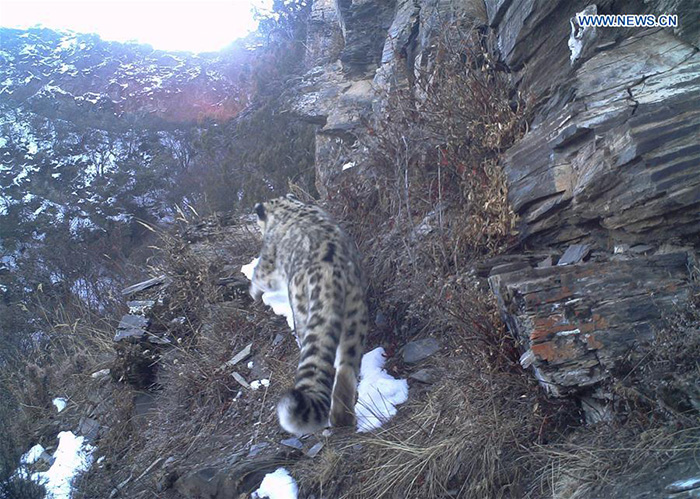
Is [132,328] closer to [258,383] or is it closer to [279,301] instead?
[279,301]

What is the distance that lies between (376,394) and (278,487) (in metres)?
1.17

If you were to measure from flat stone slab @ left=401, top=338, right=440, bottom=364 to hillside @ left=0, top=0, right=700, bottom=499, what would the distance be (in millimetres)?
23

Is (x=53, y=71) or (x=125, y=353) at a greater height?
(x=53, y=71)

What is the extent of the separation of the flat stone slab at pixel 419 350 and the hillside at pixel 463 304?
23mm

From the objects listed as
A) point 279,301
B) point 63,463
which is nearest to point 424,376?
point 279,301

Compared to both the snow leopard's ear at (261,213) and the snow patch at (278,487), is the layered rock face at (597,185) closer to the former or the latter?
the snow patch at (278,487)

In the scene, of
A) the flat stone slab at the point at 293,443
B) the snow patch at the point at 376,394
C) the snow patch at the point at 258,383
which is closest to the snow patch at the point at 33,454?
the snow patch at the point at 258,383

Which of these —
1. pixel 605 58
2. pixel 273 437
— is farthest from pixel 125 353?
pixel 605 58

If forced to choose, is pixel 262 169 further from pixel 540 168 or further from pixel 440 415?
pixel 440 415

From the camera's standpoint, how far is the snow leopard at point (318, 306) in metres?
4.38

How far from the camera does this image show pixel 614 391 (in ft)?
11.7

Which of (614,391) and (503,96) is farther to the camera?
(503,96)

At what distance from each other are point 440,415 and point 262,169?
10912 millimetres

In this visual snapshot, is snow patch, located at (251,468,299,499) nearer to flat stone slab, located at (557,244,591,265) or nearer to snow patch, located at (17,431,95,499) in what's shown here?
snow patch, located at (17,431,95,499)
